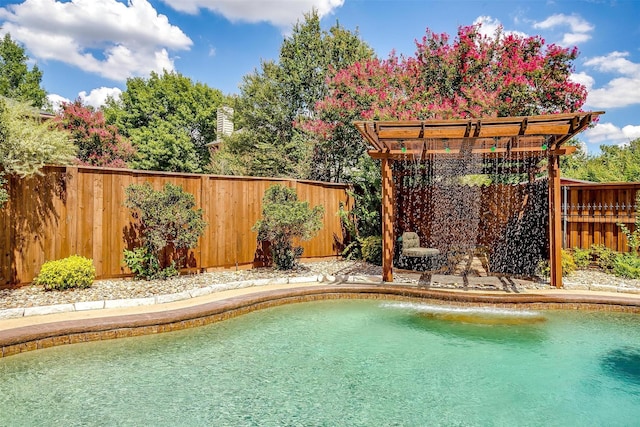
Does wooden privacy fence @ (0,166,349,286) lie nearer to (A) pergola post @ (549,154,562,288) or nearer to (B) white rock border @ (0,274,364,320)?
(B) white rock border @ (0,274,364,320)

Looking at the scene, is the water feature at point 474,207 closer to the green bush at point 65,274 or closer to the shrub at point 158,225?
the shrub at point 158,225

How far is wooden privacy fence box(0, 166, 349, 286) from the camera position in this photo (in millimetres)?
6340

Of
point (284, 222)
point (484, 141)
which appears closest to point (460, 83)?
point (484, 141)

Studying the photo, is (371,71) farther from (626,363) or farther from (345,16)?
(626,363)

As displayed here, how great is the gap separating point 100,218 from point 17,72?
27124 millimetres

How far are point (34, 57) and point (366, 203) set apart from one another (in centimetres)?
2922

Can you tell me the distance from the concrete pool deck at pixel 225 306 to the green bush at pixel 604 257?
5.83ft

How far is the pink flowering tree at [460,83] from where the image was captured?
11.1 m

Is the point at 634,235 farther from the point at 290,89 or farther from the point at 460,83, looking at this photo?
the point at 290,89

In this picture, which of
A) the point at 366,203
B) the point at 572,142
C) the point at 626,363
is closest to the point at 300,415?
the point at 626,363

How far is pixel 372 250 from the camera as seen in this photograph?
9.76m

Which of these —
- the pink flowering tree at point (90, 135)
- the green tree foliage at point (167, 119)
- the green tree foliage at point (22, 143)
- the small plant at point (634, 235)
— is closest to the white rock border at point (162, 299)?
the green tree foliage at point (22, 143)

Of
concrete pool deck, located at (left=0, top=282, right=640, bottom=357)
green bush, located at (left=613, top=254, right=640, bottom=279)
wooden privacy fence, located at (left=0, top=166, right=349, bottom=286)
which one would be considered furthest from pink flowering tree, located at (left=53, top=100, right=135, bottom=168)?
green bush, located at (left=613, top=254, right=640, bottom=279)

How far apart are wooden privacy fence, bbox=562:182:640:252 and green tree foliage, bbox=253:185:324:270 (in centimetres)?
535
